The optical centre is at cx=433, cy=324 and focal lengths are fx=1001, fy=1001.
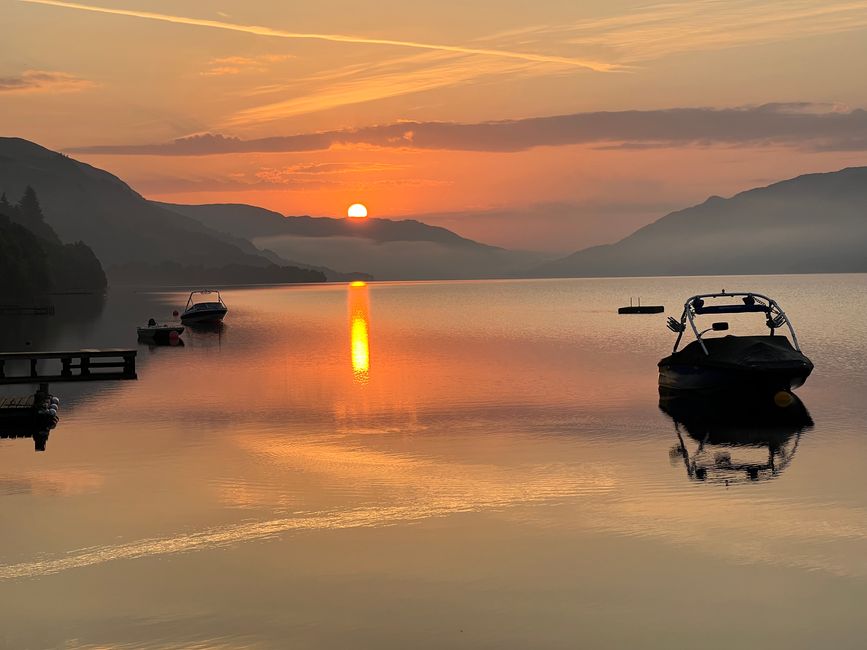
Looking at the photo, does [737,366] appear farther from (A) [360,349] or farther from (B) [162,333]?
(B) [162,333]

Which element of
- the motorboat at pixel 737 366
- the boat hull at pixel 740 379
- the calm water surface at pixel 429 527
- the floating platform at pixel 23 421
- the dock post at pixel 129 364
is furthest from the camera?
the dock post at pixel 129 364

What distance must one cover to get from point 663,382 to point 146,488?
31.5 meters

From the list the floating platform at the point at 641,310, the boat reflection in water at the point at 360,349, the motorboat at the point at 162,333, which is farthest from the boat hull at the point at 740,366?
the floating platform at the point at 641,310

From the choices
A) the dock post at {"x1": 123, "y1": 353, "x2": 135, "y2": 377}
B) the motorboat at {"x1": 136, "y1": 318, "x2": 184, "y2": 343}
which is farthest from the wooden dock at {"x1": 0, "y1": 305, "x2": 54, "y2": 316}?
the dock post at {"x1": 123, "y1": 353, "x2": 135, "y2": 377}

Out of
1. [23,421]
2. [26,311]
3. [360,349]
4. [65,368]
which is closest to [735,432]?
[23,421]

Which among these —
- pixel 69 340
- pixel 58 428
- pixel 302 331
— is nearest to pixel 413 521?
pixel 58 428

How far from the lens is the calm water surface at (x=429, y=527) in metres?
19.0

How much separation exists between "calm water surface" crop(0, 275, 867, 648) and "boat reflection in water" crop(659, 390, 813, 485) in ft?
0.82

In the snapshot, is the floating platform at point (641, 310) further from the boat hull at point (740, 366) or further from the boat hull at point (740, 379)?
the boat hull at point (740, 379)

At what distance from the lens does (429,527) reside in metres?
25.8

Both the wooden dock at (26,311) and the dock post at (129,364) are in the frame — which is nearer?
the dock post at (129,364)

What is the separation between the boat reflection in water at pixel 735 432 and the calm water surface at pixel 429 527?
251 mm

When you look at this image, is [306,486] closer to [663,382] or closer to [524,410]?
[524,410]

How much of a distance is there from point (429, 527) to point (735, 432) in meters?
21.7
